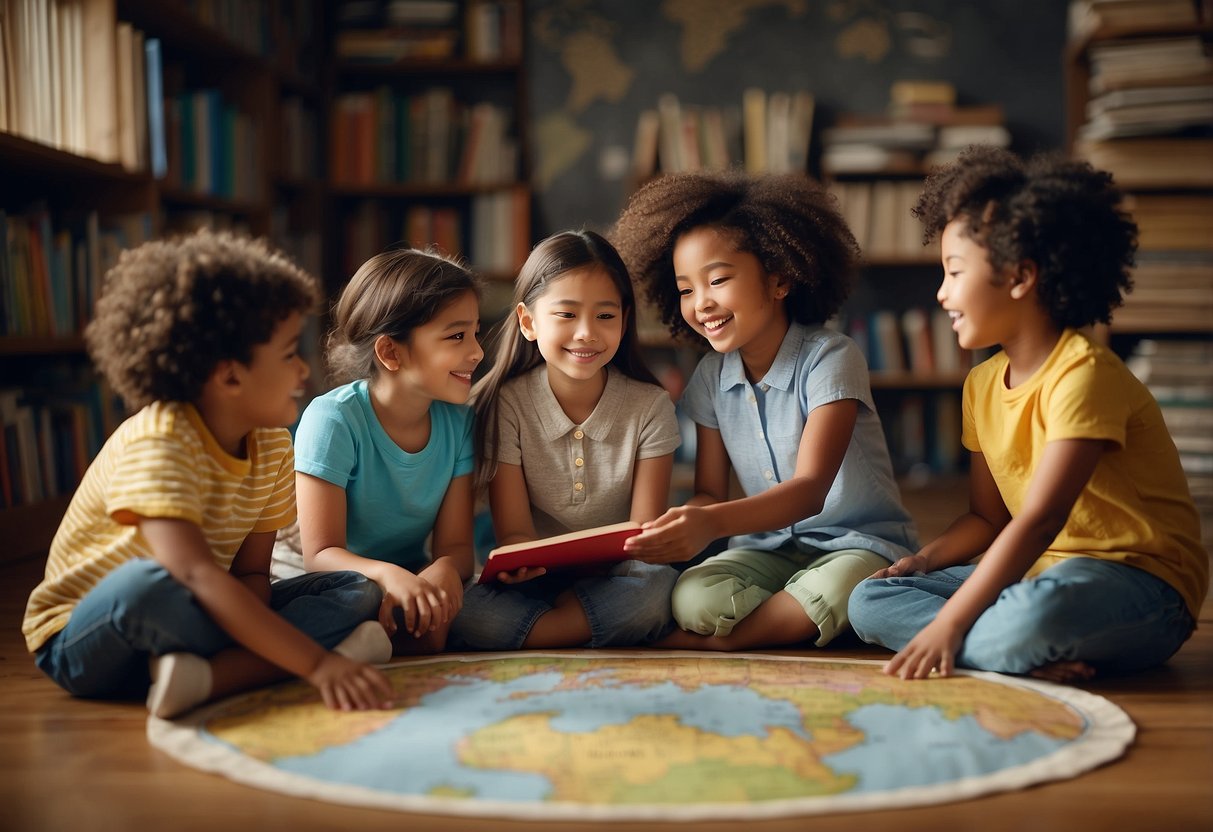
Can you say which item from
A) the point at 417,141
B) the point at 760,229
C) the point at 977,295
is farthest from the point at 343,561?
the point at 417,141

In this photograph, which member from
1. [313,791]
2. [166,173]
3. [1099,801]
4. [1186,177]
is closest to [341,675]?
[313,791]

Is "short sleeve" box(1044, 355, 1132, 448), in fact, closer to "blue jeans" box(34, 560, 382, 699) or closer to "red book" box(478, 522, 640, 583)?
"red book" box(478, 522, 640, 583)

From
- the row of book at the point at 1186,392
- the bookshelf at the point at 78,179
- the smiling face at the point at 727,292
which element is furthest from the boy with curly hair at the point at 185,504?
the row of book at the point at 1186,392

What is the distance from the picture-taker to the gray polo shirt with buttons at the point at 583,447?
70.2 inches

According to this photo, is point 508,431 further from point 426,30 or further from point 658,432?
point 426,30

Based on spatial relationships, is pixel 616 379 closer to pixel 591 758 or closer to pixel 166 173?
pixel 591 758

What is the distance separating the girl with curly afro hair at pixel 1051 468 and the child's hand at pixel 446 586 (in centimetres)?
54

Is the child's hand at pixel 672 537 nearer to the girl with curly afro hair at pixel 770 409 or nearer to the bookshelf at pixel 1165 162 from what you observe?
the girl with curly afro hair at pixel 770 409

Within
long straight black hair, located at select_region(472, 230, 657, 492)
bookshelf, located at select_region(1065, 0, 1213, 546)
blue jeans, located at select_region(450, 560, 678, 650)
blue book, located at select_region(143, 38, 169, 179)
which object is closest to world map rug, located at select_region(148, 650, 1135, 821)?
blue jeans, located at select_region(450, 560, 678, 650)

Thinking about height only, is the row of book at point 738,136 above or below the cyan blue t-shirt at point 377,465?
above

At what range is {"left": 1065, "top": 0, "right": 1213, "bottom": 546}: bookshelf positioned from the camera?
3.40 meters

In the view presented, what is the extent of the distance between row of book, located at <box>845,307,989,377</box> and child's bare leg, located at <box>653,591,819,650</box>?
2.53 m

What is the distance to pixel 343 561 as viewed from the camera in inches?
62.0

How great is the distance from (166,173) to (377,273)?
5.30 feet
